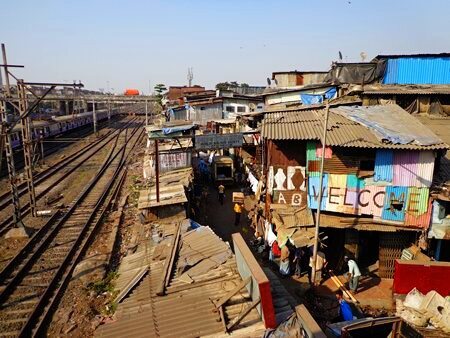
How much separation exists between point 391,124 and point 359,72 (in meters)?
11.2

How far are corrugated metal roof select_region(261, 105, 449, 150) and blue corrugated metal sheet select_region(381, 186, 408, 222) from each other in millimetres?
1838

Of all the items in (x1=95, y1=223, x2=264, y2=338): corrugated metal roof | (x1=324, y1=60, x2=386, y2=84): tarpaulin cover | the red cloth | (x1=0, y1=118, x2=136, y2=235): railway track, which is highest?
(x1=324, y1=60, x2=386, y2=84): tarpaulin cover

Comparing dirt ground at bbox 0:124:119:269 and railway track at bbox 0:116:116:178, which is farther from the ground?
railway track at bbox 0:116:116:178

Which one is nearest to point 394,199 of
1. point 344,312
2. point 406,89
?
point 344,312

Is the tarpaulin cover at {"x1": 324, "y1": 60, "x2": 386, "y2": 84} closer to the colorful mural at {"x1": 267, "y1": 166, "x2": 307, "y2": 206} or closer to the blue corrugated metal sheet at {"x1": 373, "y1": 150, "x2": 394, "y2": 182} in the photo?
the colorful mural at {"x1": 267, "y1": 166, "x2": 307, "y2": 206}

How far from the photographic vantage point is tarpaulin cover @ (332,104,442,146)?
521 inches

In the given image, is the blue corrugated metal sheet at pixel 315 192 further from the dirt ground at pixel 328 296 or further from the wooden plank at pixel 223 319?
the wooden plank at pixel 223 319

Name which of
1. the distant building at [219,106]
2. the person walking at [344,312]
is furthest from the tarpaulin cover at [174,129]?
the distant building at [219,106]

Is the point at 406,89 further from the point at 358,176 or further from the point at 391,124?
the point at 358,176

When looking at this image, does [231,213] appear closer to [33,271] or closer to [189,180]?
[189,180]

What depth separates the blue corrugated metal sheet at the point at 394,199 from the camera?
543 inches

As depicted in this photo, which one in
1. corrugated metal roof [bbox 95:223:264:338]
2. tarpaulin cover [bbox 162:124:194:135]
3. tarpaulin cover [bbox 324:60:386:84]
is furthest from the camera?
tarpaulin cover [bbox 324:60:386:84]

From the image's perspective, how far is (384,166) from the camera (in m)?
13.7

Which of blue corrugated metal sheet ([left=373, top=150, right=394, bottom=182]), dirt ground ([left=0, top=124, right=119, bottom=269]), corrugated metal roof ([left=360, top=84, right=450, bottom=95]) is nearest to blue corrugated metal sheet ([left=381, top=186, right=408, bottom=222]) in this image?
blue corrugated metal sheet ([left=373, top=150, right=394, bottom=182])
